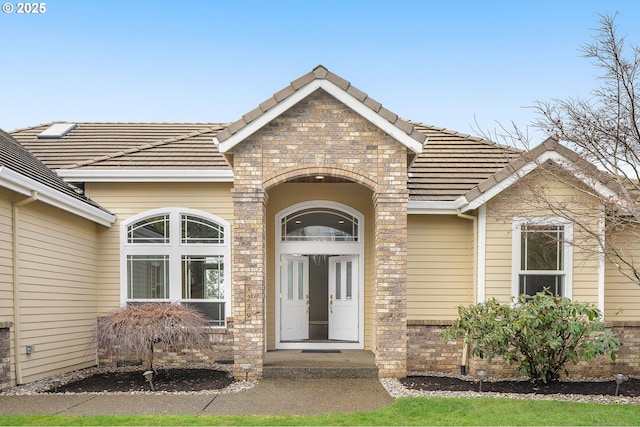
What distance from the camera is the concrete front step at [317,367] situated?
9.11 meters

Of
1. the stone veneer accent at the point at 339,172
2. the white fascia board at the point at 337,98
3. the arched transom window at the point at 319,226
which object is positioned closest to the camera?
the white fascia board at the point at 337,98

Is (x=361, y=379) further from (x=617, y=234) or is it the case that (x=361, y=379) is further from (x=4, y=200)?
(x=4, y=200)

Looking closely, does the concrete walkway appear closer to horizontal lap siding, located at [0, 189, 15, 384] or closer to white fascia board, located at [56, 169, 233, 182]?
horizontal lap siding, located at [0, 189, 15, 384]

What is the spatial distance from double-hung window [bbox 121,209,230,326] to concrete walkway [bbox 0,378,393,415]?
3291mm

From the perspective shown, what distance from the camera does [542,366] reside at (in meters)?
8.73

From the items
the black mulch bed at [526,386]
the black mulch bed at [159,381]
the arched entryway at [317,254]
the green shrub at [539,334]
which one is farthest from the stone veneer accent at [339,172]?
the arched entryway at [317,254]

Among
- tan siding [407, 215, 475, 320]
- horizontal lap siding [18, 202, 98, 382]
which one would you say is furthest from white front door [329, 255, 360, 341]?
horizontal lap siding [18, 202, 98, 382]

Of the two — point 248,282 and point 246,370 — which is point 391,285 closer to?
point 248,282

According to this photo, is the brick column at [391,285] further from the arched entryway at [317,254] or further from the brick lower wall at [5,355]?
the brick lower wall at [5,355]

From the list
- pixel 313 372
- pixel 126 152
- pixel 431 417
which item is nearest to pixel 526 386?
pixel 431 417

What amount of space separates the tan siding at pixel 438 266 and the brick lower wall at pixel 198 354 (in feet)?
13.0

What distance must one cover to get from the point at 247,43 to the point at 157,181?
7.38m

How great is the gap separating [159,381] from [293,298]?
3.85 metres

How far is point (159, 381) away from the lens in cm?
927
